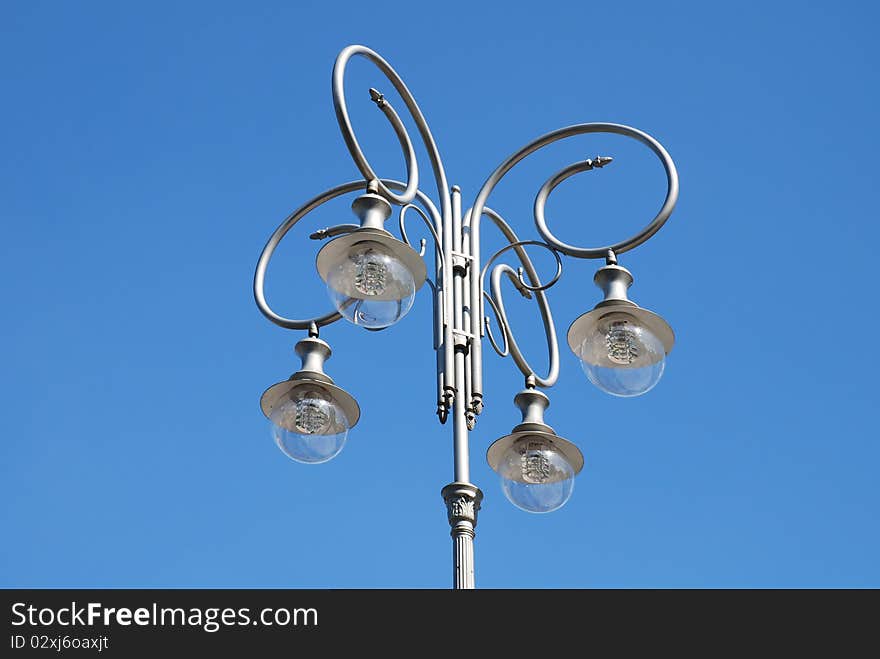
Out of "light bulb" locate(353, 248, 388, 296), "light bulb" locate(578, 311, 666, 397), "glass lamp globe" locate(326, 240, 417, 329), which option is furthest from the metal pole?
"light bulb" locate(578, 311, 666, 397)

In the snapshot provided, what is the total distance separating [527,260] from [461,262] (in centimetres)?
133

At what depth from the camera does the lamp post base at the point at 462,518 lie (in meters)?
7.83

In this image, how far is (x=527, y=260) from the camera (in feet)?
32.8

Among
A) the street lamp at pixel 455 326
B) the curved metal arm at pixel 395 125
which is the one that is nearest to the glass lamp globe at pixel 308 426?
the street lamp at pixel 455 326

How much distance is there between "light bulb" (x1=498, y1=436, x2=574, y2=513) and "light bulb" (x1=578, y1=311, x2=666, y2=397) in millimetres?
487

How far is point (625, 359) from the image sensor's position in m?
8.46

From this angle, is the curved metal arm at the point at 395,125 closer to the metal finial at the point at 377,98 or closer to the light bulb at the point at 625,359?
the metal finial at the point at 377,98

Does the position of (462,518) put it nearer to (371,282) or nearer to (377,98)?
(371,282)

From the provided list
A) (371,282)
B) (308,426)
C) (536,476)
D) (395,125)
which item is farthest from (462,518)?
(395,125)

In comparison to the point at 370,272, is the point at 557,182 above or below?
above

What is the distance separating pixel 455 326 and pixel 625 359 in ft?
2.95
